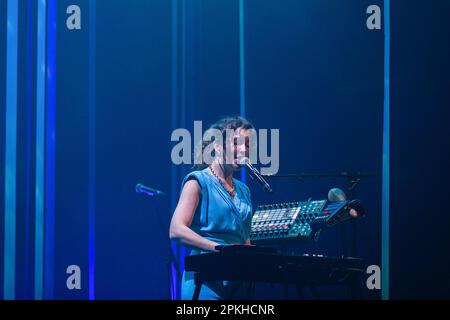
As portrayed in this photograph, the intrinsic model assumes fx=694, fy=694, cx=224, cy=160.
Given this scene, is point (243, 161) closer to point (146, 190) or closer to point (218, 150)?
point (218, 150)

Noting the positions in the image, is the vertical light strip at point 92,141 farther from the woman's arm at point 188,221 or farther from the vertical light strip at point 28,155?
the woman's arm at point 188,221

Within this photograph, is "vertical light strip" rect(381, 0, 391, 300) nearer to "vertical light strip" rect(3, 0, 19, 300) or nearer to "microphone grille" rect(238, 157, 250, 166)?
"microphone grille" rect(238, 157, 250, 166)

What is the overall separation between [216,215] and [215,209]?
3 cm

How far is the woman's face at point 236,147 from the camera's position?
3303 millimetres

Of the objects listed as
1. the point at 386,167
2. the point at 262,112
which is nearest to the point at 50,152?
the point at 262,112

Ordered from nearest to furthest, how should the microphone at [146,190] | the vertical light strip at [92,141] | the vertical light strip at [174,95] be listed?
1. the microphone at [146,190]
2. the vertical light strip at [92,141]
3. the vertical light strip at [174,95]

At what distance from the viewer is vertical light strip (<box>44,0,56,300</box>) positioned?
432 centimetres

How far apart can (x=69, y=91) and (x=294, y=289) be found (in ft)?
6.39

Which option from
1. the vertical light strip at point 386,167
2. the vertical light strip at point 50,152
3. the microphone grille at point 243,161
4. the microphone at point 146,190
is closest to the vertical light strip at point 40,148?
the vertical light strip at point 50,152

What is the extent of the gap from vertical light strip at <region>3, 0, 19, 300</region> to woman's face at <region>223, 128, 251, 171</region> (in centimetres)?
159

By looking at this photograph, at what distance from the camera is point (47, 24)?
438 cm

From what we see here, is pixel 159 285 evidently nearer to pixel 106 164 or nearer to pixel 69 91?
pixel 106 164
